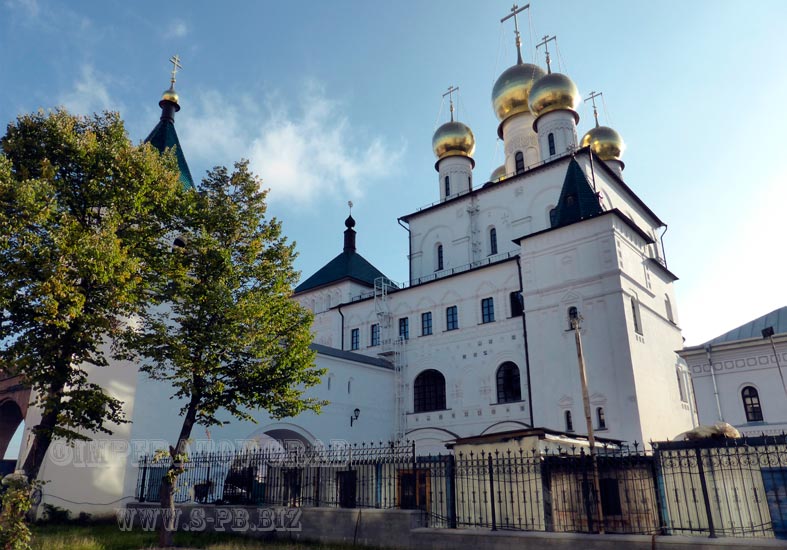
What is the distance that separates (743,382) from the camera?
19.1m

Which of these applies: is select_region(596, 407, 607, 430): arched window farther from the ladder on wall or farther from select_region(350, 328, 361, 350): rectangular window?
select_region(350, 328, 361, 350): rectangular window

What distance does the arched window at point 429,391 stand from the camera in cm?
2491

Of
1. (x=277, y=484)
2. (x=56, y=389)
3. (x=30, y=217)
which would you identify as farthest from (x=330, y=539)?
(x=30, y=217)

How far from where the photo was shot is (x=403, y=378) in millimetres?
26047

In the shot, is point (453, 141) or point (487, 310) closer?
point (487, 310)

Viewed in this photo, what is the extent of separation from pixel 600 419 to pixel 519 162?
15511 mm

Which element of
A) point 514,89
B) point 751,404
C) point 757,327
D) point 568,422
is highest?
point 514,89

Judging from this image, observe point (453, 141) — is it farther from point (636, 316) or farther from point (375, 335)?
point (636, 316)

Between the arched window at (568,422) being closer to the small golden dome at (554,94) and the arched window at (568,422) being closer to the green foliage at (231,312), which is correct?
the green foliage at (231,312)

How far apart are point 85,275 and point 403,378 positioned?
1818cm

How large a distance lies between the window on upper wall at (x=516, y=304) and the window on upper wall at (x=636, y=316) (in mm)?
4390

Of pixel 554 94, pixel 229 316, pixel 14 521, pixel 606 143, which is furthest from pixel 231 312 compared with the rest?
pixel 606 143

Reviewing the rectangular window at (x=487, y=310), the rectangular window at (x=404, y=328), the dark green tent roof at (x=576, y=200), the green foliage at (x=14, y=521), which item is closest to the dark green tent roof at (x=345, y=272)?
the rectangular window at (x=404, y=328)

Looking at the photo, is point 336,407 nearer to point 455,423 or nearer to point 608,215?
point 455,423
